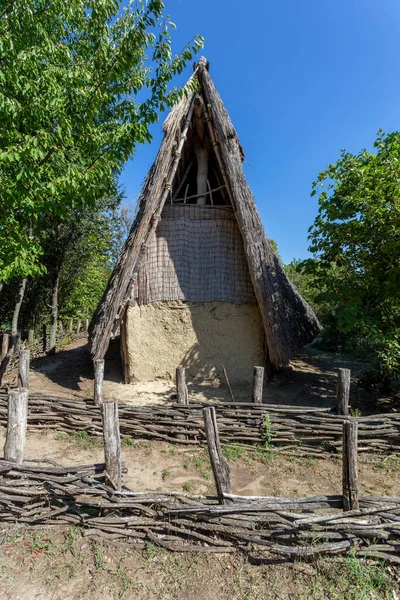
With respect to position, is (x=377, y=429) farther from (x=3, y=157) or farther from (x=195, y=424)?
(x=3, y=157)

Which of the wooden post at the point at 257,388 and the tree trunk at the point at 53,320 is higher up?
the tree trunk at the point at 53,320

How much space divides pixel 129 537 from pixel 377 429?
3091mm

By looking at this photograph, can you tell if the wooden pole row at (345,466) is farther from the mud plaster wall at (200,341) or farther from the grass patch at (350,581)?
the mud plaster wall at (200,341)

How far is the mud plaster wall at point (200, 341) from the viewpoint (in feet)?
20.5

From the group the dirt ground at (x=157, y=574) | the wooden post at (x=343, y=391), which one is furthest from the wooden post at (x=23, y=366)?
the wooden post at (x=343, y=391)

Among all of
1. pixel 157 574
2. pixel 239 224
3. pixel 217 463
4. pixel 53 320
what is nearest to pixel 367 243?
pixel 239 224

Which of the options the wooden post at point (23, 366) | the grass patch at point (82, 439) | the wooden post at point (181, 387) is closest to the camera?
the grass patch at point (82, 439)

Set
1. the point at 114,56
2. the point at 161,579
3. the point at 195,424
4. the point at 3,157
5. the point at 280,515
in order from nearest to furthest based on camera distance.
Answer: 1. the point at 161,579
2. the point at 280,515
3. the point at 3,157
4. the point at 195,424
5. the point at 114,56

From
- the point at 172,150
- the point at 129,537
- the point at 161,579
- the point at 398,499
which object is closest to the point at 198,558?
the point at 161,579

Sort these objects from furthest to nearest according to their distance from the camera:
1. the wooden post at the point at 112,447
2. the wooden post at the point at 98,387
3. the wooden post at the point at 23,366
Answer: the wooden post at the point at 23,366, the wooden post at the point at 98,387, the wooden post at the point at 112,447

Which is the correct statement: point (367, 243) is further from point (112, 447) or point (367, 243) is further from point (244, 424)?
point (112, 447)

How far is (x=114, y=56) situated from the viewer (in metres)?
4.97

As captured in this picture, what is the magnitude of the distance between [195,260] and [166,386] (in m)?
2.52

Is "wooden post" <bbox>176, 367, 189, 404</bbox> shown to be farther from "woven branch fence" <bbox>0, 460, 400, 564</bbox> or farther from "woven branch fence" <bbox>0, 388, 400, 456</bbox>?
"woven branch fence" <bbox>0, 460, 400, 564</bbox>
